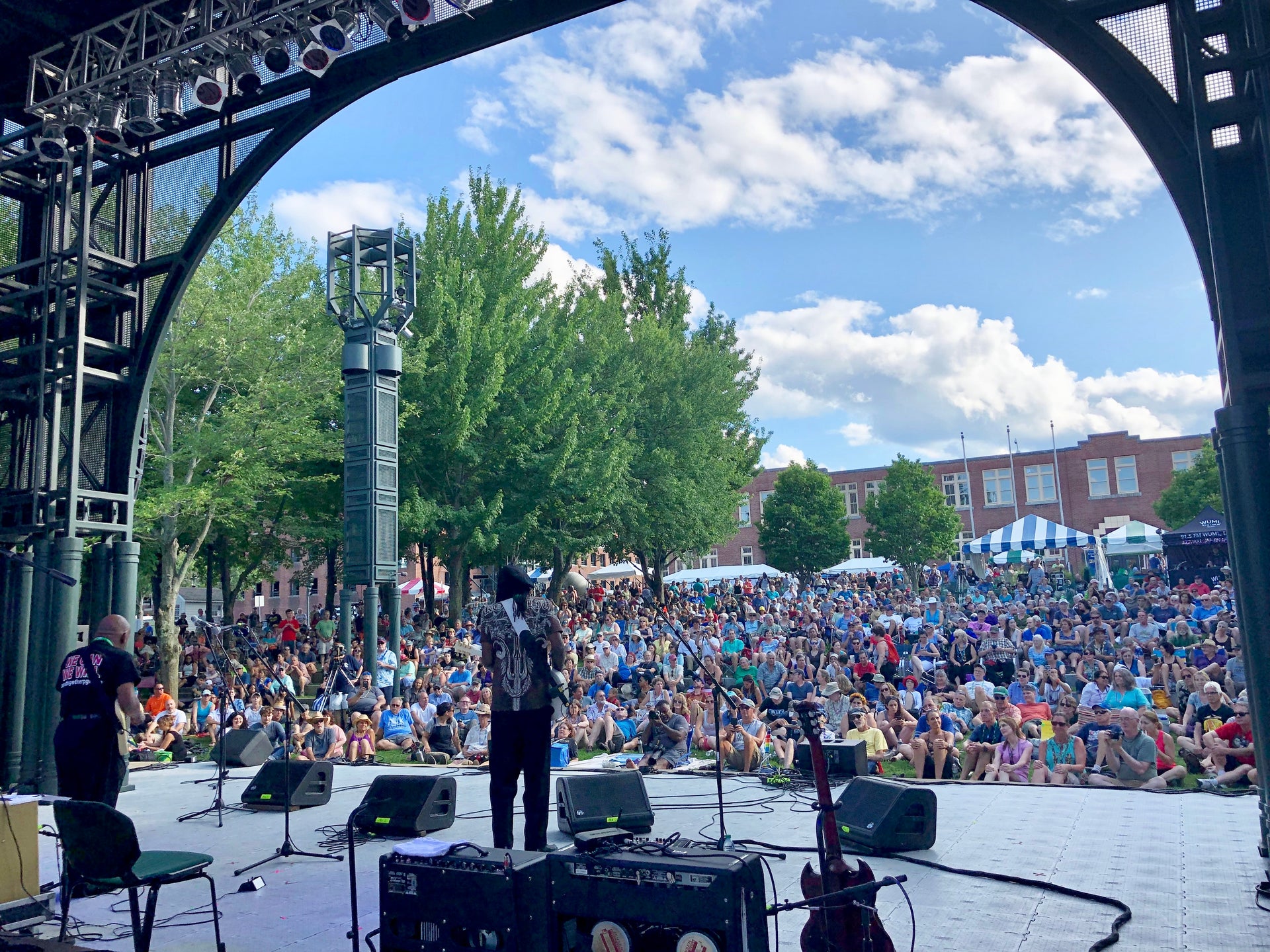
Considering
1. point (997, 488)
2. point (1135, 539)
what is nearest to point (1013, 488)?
point (997, 488)

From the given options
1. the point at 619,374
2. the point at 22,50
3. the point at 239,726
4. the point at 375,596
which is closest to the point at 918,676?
the point at 375,596

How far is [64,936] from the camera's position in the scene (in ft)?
15.0

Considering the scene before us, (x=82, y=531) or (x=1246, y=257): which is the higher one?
(x=1246, y=257)

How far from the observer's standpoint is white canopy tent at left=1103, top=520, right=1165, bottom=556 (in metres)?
25.6

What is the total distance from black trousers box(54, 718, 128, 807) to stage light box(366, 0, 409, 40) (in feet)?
17.5

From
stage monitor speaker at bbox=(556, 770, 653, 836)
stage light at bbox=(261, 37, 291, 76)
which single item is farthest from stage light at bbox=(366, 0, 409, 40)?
stage monitor speaker at bbox=(556, 770, 653, 836)

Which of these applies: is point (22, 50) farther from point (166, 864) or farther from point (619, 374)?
point (619, 374)

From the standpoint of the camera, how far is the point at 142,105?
26.4ft

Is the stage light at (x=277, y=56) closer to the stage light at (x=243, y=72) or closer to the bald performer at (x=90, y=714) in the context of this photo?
the stage light at (x=243, y=72)

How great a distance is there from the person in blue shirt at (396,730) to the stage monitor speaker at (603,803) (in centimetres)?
665

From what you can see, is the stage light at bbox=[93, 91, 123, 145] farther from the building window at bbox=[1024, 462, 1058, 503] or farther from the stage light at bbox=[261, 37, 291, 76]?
the building window at bbox=[1024, 462, 1058, 503]

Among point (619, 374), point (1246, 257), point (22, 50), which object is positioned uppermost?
point (619, 374)

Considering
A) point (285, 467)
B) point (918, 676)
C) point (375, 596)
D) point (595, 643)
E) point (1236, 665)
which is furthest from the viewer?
point (285, 467)

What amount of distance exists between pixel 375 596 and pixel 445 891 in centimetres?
925
